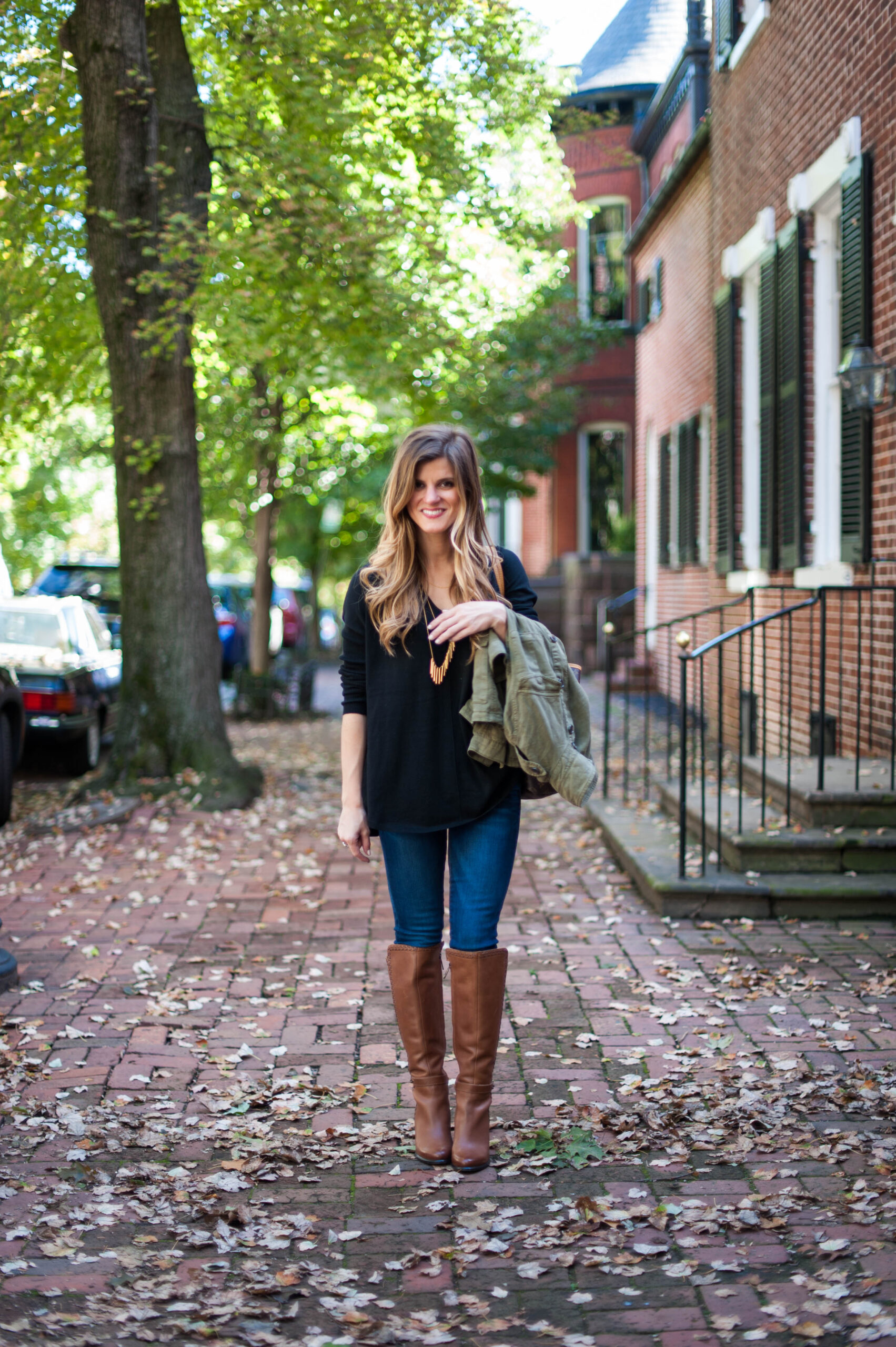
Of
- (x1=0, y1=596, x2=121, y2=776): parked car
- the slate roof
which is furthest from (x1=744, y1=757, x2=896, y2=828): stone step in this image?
the slate roof

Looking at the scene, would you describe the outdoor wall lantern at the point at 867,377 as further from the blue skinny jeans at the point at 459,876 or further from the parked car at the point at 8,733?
the parked car at the point at 8,733

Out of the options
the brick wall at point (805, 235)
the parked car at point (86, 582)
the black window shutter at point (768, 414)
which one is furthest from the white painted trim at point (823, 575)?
the parked car at point (86, 582)

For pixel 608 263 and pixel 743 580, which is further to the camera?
pixel 608 263

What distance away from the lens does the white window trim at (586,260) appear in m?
22.3

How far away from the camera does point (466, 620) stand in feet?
11.1

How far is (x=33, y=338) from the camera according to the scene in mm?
12727

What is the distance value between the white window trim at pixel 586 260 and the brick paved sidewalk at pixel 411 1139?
17433 mm

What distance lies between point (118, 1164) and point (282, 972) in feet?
6.12

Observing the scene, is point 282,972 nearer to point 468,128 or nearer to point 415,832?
point 415,832

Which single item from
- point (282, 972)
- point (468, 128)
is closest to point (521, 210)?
point (468, 128)

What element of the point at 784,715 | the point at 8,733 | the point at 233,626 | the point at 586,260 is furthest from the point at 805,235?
the point at 233,626

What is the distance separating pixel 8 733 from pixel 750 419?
6.07 meters

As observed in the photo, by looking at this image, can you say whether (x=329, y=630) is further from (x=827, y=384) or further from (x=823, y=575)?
(x=823, y=575)

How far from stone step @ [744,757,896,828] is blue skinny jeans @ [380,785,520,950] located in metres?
3.30
